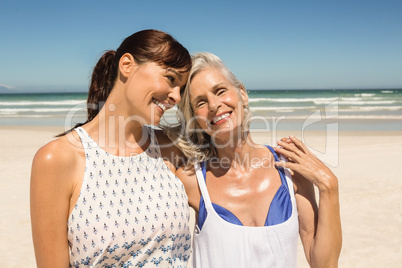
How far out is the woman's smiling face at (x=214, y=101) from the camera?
2.68 meters

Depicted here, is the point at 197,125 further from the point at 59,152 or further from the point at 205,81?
the point at 59,152

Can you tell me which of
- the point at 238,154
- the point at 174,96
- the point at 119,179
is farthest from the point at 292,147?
the point at 119,179

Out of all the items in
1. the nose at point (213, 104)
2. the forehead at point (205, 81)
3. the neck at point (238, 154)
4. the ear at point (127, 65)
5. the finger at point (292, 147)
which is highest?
the ear at point (127, 65)

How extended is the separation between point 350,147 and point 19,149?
404 inches

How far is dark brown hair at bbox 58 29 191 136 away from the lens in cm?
233

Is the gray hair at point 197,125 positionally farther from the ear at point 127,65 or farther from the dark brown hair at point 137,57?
the ear at point 127,65

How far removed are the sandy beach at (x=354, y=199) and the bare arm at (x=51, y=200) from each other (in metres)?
2.75

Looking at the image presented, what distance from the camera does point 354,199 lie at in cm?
623

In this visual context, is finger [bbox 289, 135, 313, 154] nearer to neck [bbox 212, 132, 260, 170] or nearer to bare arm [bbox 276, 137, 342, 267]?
bare arm [bbox 276, 137, 342, 267]

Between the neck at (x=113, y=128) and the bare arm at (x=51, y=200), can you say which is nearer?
the bare arm at (x=51, y=200)

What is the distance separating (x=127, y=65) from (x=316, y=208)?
68.7 inches

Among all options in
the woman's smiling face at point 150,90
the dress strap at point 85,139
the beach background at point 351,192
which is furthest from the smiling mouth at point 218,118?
the beach background at point 351,192

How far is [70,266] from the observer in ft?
7.27

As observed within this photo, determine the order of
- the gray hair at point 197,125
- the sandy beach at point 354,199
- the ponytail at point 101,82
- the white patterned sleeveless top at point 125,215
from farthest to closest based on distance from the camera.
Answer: the sandy beach at point 354,199
the gray hair at point 197,125
the ponytail at point 101,82
the white patterned sleeveless top at point 125,215
